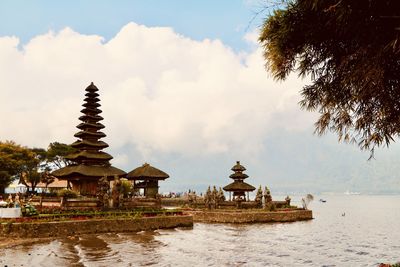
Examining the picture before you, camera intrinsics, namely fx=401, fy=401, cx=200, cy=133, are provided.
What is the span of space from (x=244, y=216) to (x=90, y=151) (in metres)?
18.8

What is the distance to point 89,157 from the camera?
4412 centimetres

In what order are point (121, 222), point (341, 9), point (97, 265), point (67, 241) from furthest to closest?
point (121, 222)
point (67, 241)
point (97, 265)
point (341, 9)

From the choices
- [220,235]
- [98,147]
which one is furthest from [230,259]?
[98,147]

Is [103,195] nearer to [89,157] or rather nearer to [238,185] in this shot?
[89,157]

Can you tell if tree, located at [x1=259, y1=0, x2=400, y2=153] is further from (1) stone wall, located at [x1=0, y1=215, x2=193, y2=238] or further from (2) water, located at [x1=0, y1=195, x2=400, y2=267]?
(1) stone wall, located at [x1=0, y1=215, x2=193, y2=238]

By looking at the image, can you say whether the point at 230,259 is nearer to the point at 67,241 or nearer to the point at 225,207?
the point at 67,241

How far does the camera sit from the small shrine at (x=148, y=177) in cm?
4431

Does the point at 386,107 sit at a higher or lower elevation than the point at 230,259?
higher

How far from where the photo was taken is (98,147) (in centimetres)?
4628

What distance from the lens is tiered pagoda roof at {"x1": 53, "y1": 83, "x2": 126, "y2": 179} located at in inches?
1678

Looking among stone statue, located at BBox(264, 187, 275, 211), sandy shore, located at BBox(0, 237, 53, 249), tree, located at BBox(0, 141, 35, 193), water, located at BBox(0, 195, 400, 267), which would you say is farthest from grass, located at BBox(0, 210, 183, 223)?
tree, located at BBox(0, 141, 35, 193)

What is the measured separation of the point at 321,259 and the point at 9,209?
20.9 metres

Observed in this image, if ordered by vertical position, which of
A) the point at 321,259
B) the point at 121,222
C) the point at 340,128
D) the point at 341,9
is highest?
the point at 341,9

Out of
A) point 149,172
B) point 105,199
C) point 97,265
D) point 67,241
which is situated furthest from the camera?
point 149,172
